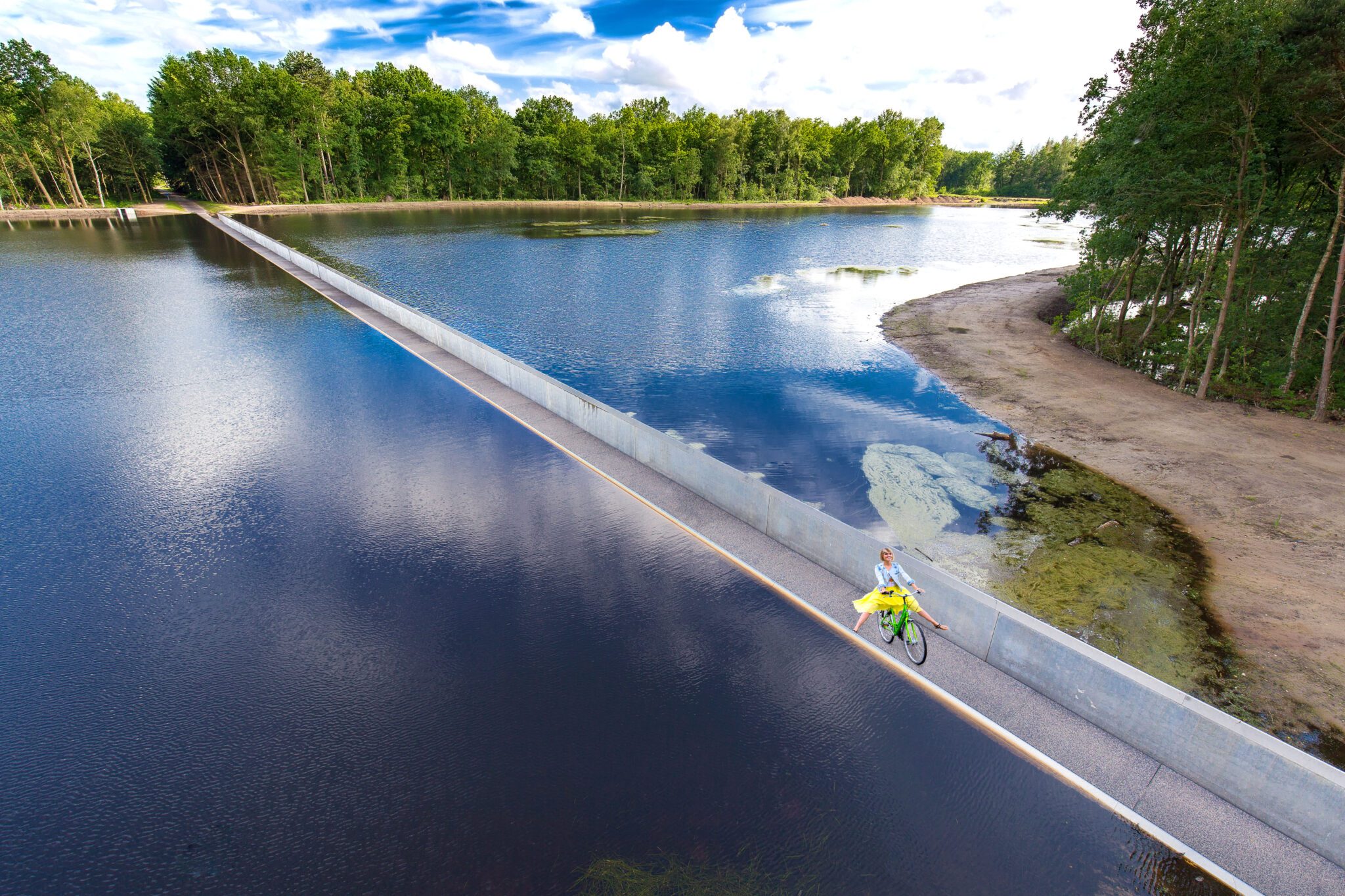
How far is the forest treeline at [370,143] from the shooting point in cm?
7819

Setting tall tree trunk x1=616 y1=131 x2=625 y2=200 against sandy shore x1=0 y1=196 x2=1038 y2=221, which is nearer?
sandy shore x1=0 y1=196 x2=1038 y2=221

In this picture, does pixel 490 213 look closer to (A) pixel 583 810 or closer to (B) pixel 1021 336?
(B) pixel 1021 336

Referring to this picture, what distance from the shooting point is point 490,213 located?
9094cm

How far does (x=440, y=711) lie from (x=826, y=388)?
18.1 metres

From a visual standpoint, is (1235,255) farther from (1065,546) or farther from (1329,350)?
(1065,546)

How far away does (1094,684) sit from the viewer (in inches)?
299

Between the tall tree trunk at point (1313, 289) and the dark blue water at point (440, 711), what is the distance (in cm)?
2138

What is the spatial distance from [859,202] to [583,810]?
508 ft

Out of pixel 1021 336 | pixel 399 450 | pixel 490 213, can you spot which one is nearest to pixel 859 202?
pixel 490 213

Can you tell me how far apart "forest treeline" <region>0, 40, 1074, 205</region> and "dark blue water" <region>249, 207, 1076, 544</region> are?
61.3ft

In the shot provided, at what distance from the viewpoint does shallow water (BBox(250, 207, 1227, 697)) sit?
1144cm

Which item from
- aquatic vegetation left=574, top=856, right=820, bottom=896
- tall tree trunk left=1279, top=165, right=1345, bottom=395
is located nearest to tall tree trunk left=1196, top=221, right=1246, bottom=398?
tall tree trunk left=1279, top=165, right=1345, bottom=395

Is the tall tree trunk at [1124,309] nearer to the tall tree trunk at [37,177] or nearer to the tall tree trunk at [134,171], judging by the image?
the tall tree trunk at [37,177]

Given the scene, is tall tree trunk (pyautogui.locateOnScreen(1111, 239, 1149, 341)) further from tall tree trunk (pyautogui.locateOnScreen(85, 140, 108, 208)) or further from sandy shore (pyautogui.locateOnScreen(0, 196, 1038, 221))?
tall tree trunk (pyautogui.locateOnScreen(85, 140, 108, 208))
